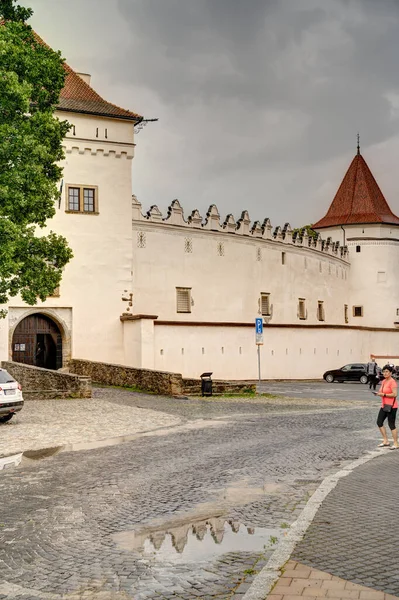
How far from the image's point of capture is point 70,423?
1920 cm

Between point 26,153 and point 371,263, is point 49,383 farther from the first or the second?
point 371,263

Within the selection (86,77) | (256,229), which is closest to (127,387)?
(86,77)

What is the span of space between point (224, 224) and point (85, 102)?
12192 millimetres

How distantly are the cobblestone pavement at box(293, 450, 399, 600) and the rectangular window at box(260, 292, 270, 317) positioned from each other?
3759 cm

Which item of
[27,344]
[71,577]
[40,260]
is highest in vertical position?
[40,260]

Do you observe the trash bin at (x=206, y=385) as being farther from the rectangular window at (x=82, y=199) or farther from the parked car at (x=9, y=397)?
the rectangular window at (x=82, y=199)

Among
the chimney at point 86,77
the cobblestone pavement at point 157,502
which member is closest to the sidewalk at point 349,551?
the cobblestone pavement at point 157,502

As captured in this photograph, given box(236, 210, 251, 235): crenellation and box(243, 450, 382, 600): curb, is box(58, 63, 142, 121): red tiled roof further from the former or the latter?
box(243, 450, 382, 600): curb

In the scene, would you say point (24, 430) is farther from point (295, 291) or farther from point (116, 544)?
point (295, 291)

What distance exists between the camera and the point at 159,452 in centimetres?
1421

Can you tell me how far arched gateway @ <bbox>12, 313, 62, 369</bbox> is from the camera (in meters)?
35.5

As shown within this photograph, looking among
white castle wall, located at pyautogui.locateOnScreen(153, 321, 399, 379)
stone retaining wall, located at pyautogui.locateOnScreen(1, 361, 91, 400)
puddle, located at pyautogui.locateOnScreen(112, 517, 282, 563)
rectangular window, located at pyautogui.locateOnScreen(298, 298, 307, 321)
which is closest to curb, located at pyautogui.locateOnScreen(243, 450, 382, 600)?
puddle, located at pyautogui.locateOnScreen(112, 517, 282, 563)

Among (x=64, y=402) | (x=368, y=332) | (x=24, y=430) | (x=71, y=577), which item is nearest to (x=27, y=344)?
(x=64, y=402)

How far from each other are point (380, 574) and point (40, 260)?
781 inches
